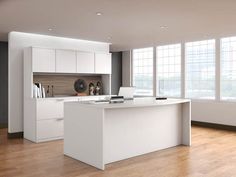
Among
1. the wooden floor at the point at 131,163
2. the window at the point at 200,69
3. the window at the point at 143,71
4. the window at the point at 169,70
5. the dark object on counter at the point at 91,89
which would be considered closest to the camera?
the wooden floor at the point at 131,163

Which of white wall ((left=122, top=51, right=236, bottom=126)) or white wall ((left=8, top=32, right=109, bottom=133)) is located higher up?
white wall ((left=8, top=32, right=109, bottom=133))

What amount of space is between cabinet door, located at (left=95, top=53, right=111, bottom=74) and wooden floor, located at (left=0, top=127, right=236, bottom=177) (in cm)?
220

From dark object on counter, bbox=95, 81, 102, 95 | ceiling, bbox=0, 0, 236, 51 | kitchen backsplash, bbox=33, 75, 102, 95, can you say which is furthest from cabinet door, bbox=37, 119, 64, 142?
ceiling, bbox=0, 0, 236, 51

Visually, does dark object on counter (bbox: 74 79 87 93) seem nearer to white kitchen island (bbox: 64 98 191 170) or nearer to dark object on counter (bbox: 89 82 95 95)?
dark object on counter (bbox: 89 82 95 95)

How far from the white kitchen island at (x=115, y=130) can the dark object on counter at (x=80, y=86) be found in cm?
246

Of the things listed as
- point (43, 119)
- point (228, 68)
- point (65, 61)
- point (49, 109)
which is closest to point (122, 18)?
point (65, 61)

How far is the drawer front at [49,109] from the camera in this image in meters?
5.34

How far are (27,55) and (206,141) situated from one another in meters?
4.20

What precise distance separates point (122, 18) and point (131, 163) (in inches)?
92.6

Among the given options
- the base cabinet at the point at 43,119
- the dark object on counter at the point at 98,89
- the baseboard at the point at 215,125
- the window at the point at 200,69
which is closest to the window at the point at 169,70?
the window at the point at 200,69

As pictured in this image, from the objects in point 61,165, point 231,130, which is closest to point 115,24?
point 61,165

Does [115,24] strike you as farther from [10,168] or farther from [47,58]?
[10,168]

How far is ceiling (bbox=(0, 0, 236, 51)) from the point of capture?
351 centimetres

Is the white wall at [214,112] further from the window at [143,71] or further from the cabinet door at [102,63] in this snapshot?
the cabinet door at [102,63]
